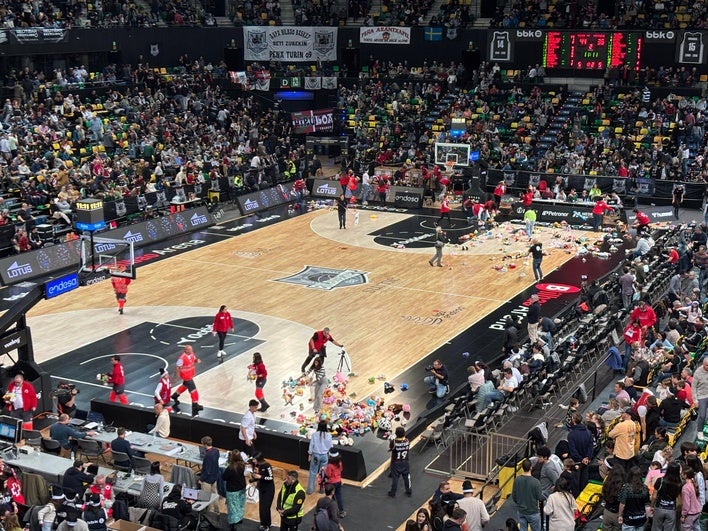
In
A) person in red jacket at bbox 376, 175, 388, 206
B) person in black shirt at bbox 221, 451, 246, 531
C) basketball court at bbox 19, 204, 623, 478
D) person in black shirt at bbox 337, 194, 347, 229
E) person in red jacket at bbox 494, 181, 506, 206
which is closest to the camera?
person in black shirt at bbox 221, 451, 246, 531

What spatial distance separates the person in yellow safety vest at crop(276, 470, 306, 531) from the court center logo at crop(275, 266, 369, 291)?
56.6 feet

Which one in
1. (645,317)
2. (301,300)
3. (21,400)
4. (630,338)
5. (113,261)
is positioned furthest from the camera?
(301,300)

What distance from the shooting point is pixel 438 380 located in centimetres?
2436

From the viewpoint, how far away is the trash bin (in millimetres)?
19172

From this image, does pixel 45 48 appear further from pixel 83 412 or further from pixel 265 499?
pixel 265 499

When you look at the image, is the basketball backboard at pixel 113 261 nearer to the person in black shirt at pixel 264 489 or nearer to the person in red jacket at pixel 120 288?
the person in red jacket at pixel 120 288

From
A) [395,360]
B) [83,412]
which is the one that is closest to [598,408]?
[395,360]

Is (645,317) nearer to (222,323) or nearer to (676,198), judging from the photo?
(222,323)

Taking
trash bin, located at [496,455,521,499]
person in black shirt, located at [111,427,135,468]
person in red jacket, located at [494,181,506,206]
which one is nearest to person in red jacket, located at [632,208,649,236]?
person in red jacket, located at [494,181,506,206]

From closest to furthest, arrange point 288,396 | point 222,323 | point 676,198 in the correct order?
point 288,396 < point 222,323 < point 676,198

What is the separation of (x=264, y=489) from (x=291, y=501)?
1112 mm

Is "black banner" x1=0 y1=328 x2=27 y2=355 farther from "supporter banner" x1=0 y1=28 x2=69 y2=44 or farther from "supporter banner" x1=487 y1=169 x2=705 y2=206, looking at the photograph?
"supporter banner" x1=487 y1=169 x2=705 y2=206

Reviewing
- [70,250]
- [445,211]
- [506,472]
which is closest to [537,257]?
[445,211]

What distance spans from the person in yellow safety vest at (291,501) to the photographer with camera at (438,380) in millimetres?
7559
